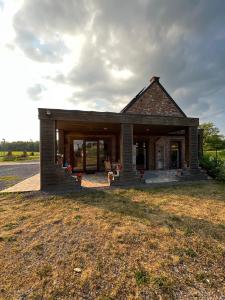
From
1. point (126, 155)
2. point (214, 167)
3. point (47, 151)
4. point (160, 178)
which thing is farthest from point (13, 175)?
point (214, 167)

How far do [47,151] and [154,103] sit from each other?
10470 millimetres

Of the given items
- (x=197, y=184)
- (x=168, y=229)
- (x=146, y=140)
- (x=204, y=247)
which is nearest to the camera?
(x=204, y=247)

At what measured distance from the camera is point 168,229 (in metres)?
4.22

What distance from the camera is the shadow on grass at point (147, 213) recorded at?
4172 mm

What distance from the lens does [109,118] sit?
9055 millimetres

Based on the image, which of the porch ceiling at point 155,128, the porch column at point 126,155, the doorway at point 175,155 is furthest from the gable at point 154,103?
the porch column at point 126,155

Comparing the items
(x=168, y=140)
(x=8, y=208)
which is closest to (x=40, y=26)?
(x=8, y=208)

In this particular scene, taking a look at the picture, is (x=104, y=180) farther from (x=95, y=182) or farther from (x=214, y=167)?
(x=214, y=167)

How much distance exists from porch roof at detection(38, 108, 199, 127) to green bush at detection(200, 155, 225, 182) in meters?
3.14

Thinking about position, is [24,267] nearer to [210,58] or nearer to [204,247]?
[204,247]

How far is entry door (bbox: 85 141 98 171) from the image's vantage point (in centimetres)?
1381

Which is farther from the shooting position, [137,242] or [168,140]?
[168,140]

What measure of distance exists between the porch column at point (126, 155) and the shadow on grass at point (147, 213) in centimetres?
170

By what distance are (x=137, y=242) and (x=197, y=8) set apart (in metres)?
11.3
